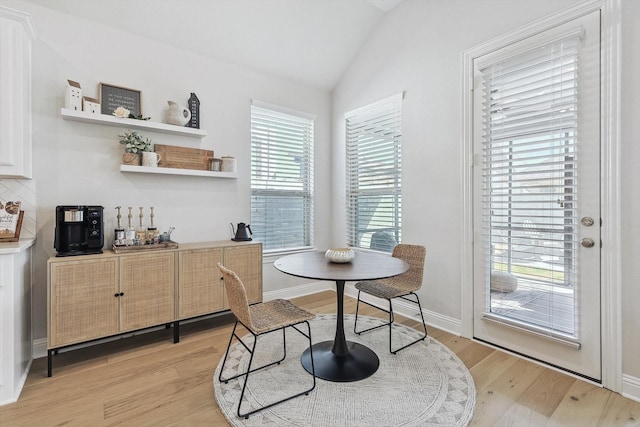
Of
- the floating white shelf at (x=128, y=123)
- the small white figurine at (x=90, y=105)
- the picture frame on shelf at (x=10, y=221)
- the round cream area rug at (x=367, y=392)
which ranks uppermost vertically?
the small white figurine at (x=90, y=105)

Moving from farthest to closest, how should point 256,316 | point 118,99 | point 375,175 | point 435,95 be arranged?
point 375,175 → point 435,95 → point 118,99 → point 256,316

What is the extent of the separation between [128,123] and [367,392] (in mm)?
2854

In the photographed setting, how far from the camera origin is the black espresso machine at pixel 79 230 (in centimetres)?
230

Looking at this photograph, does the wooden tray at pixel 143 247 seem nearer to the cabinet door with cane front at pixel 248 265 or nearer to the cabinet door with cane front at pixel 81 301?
the cabinet door with cane front at pixel 81 301

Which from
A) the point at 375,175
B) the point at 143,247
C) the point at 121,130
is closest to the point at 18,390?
the point at 143,247

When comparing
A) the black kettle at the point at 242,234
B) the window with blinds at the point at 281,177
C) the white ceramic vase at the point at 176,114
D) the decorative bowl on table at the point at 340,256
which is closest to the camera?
the decorative bowl on table at the point at 340,256

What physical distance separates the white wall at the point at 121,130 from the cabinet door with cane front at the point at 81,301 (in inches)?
18.3

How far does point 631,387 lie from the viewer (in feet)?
6.25

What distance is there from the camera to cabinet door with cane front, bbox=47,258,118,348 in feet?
7.14

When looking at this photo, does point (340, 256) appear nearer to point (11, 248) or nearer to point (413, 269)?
point (413, 269)

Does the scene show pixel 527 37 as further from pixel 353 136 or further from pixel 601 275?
pixel 353 136

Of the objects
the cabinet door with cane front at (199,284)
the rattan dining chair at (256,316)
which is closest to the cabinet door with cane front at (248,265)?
the cabinet door with cane front at (199,284)

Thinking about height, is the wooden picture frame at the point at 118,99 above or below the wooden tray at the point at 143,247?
above

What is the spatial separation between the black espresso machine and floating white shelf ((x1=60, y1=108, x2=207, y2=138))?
740 mm
